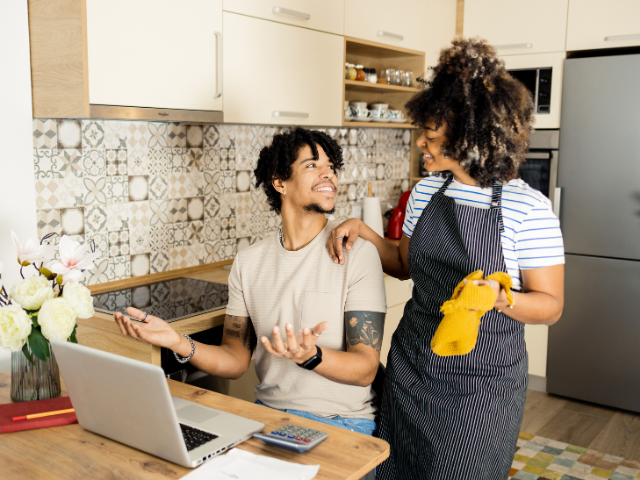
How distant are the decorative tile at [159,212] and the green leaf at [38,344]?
3.50 ft

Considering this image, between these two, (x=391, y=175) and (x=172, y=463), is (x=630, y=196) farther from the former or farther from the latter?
(x=172, y=463)

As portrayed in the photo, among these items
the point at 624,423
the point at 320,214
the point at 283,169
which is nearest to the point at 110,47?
the point at 283,169

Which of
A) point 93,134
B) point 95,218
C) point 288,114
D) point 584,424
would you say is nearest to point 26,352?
point 95,218

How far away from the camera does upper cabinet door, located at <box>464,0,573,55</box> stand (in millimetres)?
3129

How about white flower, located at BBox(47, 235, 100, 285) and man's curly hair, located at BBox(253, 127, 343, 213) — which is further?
man's curly hair, located at BBox(253, 127, 343, 213)

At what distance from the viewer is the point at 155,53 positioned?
6.32ft

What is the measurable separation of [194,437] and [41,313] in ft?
1.40

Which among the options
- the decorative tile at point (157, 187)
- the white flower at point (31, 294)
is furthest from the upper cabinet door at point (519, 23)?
the white flower at point (31, 294)

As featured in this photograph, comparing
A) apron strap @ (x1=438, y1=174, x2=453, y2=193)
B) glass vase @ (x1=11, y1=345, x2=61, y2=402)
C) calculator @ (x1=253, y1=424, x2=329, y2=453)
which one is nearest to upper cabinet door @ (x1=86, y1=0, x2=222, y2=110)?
glass vase @ (x1=11, y1=345, x2=61, y2=402)

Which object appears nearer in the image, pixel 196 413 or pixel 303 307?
pixel 196 413

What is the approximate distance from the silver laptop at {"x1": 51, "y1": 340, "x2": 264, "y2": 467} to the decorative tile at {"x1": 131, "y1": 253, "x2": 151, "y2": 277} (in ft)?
3.81

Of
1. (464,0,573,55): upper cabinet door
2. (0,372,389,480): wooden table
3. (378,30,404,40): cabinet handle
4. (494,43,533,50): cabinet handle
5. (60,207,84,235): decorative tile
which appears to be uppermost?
(464,0,573,55): upper cabinet door

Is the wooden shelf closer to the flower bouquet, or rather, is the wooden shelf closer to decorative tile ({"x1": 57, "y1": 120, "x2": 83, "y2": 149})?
decorative tile ({"x1": 57, "y1": 120, "x2": 83, "y2": 149})

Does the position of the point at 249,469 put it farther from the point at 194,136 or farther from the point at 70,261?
the point at 194,136
